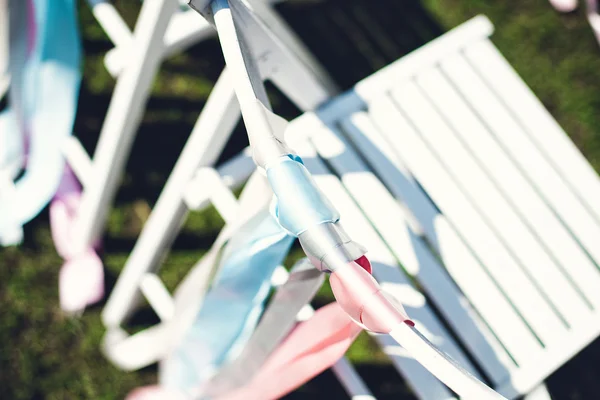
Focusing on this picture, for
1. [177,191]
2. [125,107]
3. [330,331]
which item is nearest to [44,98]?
[125,107]

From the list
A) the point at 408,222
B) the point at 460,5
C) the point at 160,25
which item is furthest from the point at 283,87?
the point at 460,5

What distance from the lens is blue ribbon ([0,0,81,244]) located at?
1.19m

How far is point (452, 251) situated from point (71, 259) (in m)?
1.03

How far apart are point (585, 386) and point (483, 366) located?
744 millimetres

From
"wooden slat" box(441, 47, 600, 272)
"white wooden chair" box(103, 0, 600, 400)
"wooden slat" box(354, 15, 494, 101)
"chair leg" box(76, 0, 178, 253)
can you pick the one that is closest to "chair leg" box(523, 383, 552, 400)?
"white wooden chair" box(103, 0, 600, 400)

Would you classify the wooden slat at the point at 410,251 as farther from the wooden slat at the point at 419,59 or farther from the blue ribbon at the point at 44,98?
the blue ribbon at the point at 44,98

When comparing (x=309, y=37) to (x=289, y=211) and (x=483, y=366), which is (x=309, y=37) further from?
(x=289, y=211)

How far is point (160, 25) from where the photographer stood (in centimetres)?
111

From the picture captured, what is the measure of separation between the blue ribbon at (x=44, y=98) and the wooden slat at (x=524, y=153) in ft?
2.64

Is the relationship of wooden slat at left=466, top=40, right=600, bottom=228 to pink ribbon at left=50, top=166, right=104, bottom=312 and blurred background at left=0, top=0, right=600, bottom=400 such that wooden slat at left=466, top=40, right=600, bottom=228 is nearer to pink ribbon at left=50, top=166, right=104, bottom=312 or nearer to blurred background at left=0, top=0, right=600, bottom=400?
blurred background at left=0, top=0, right=600, bottom=400

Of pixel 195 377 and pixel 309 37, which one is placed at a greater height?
pixel 309 37

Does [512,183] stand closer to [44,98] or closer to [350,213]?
[350,213]

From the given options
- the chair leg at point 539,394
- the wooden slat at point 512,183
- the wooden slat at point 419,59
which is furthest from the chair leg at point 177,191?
the chair leg at point 539,394

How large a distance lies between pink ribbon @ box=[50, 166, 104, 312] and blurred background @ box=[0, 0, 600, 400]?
2.5 inches
